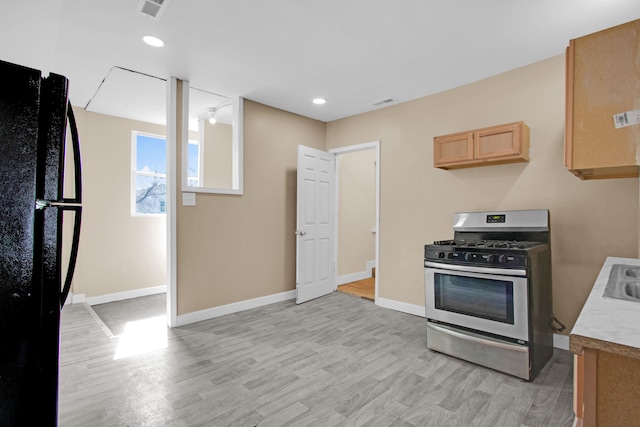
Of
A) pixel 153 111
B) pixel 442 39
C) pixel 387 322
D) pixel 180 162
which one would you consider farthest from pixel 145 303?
pixel 442 39

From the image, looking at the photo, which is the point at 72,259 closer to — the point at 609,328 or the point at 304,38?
the point at 609,328

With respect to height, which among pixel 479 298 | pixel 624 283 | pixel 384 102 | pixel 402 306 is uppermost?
pixel 384 102

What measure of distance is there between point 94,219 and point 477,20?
16.0 feet

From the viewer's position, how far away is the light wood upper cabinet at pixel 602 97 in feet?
4.98

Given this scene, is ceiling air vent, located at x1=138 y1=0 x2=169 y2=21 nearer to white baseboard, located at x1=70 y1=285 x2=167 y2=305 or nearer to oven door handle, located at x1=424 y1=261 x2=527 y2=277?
oven door handle, located at x1=424 y1=261 x2=527 y2=277

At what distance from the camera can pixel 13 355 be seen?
0.98 m

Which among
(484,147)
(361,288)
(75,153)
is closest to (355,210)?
(361,288)

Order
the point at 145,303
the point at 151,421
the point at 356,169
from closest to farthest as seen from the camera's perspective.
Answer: the point at 151,421, the point at 145,303, the point at 356,169

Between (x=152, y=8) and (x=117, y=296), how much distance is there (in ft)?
12.7

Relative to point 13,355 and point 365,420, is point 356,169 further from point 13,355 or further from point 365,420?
point 13,355

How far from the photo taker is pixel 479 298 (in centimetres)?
254

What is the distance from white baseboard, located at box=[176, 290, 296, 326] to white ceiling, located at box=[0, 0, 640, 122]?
250 cm

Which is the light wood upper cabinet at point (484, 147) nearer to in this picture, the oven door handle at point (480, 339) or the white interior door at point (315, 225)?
the oven door handle at point (480, 339)

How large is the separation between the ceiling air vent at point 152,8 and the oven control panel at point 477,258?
2702 millimetres
